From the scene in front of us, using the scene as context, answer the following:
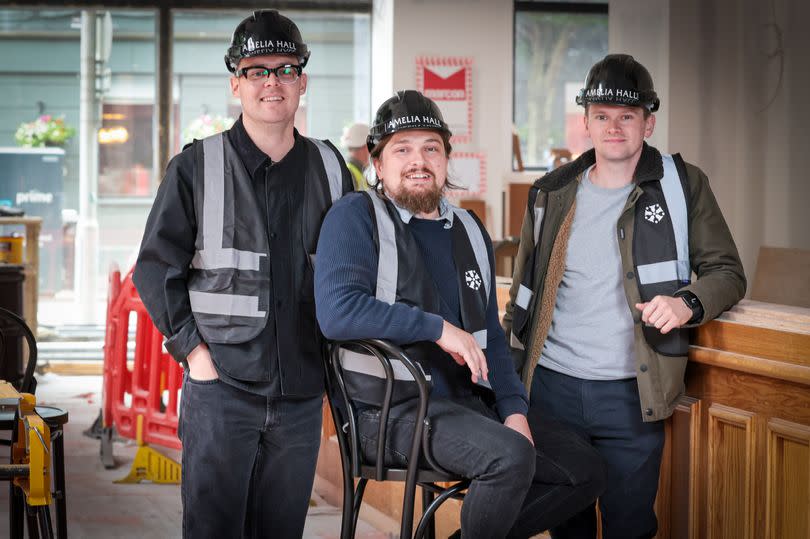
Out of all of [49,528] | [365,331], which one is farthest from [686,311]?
[49,528]

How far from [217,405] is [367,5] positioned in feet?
25.2

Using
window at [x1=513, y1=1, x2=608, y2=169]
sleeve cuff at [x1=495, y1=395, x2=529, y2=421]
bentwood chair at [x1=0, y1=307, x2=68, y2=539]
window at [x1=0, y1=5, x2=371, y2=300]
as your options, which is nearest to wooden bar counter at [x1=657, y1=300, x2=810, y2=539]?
sleeve cuff at [x1=495, y1=395, x2=529, y2=421]

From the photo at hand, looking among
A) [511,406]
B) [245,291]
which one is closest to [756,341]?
[511,406]

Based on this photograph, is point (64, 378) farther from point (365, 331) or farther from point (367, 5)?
point (365, 331)

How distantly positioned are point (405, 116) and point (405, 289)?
1.45 ft

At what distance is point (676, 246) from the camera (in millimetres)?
2828

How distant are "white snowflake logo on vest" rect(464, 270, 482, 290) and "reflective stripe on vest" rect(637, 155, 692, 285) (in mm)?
436

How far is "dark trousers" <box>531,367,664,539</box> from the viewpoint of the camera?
284cm

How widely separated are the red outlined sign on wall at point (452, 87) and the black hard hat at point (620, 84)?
5858mm

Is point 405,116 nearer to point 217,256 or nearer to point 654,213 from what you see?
point 217,256

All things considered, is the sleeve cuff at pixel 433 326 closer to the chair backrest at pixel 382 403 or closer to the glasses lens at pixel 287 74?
the chair backrest at pixel 382 403

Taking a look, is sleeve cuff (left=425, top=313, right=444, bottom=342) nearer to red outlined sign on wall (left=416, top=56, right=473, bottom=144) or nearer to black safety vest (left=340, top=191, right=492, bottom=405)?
black safety vest (left=340, top=191, right=492, bottom=405)

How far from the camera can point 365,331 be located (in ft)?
8.13

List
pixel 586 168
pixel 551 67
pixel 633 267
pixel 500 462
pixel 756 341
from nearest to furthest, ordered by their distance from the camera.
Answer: pixel 500 462, pixel 756 341, pixel 633 267, pixel 586 168, pixel 551 67
